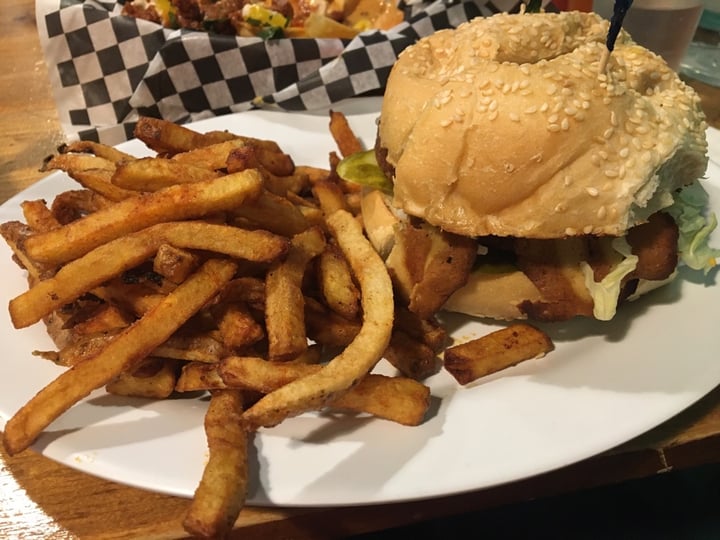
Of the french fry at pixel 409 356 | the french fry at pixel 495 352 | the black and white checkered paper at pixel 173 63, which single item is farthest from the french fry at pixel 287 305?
the black and white checkered paper at pixel 173 63

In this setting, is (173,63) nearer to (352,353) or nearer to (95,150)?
(95,150)

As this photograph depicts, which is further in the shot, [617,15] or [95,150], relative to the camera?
[95,150]

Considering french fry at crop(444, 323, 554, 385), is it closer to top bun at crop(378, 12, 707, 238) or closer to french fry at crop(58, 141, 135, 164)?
top bun at crop(378, 12, 707, 238)

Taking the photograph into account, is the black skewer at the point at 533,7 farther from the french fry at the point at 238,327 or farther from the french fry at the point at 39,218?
the french fry at the point at 39,218

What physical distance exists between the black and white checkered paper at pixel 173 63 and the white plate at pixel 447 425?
1678mm

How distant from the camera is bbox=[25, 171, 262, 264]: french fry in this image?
1.46 metres

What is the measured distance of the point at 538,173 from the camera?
1.54 m

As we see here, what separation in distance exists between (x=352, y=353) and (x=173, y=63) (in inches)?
88.5

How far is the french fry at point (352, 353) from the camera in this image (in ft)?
3.93

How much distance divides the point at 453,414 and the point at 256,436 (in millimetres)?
430

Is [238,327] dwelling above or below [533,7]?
below

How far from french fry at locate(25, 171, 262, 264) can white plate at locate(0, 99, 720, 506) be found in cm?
31

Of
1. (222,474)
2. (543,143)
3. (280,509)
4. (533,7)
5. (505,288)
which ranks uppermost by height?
(533,7)

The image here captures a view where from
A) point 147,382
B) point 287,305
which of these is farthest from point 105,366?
point 287,305
